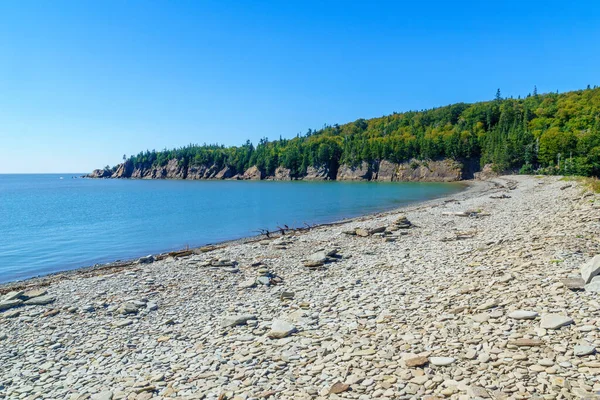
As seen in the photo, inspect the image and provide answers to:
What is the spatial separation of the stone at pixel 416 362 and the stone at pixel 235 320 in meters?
4.89

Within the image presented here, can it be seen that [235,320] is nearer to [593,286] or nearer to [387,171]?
[593,286]

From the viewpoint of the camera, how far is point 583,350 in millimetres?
6305

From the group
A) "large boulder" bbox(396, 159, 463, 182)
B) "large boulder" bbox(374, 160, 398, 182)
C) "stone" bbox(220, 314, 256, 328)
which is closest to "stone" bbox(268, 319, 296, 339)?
"stone" bbox(220, 314, 256, 328)

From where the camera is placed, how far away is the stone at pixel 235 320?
10250 mm

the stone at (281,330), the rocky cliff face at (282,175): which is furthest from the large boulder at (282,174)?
the stone at (281,330)

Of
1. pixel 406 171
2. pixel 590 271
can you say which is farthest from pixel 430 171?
pixel 590 271

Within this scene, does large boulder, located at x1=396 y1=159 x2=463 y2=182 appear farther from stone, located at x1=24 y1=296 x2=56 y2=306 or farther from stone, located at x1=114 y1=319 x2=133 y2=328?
stone, located at x1=114 y1=319 x2=133 y2=328

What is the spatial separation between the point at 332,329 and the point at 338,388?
9.02 feet

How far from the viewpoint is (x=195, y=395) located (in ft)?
22.5

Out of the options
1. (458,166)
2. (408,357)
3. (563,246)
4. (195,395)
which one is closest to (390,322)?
(408,357)

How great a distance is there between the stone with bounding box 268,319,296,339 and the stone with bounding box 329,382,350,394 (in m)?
2.73

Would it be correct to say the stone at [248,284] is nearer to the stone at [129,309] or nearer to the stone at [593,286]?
the stone at [129,309]

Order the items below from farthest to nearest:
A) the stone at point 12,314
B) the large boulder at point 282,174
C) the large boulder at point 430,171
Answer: the large boulder at point 282,174
the large boulder at point 430,171
the stone at point 12,314

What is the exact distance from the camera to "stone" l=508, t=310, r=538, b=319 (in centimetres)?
788
